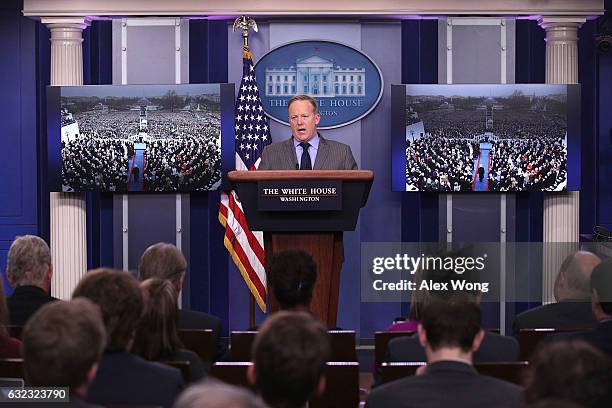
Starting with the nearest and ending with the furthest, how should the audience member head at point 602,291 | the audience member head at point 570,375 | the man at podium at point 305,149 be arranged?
the audience member head at point 570,375 → the audience member head at point 602,291 → the man at podium at point 305,149

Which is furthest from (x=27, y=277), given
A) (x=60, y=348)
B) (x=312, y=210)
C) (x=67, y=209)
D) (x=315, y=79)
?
(x=315, y=79)

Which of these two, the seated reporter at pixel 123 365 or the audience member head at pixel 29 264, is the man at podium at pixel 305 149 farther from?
the seated reporter at pixel 123 365

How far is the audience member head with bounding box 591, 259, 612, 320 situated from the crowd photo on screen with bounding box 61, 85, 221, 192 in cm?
447

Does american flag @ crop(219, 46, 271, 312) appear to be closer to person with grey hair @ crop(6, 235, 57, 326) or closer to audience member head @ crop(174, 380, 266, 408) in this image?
person with grey hair @ crop(6, 235, 57, 326)

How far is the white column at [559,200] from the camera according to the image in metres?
8.29

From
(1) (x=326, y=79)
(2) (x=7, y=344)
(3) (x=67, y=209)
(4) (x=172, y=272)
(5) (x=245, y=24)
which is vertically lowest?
(2) (x=7, y=344)

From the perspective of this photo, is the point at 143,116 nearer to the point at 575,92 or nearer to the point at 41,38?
the point at 41,38

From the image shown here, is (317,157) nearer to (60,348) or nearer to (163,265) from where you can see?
(163,265)

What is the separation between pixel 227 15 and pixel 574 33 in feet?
9.58

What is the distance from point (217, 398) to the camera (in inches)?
67.7

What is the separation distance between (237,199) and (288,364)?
18.6 feet

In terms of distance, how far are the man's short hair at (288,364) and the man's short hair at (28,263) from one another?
245 centimetres

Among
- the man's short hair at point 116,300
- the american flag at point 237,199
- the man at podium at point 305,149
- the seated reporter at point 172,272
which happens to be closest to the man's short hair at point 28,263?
the seated reporter at point 172,272

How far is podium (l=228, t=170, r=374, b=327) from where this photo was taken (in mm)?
5098
